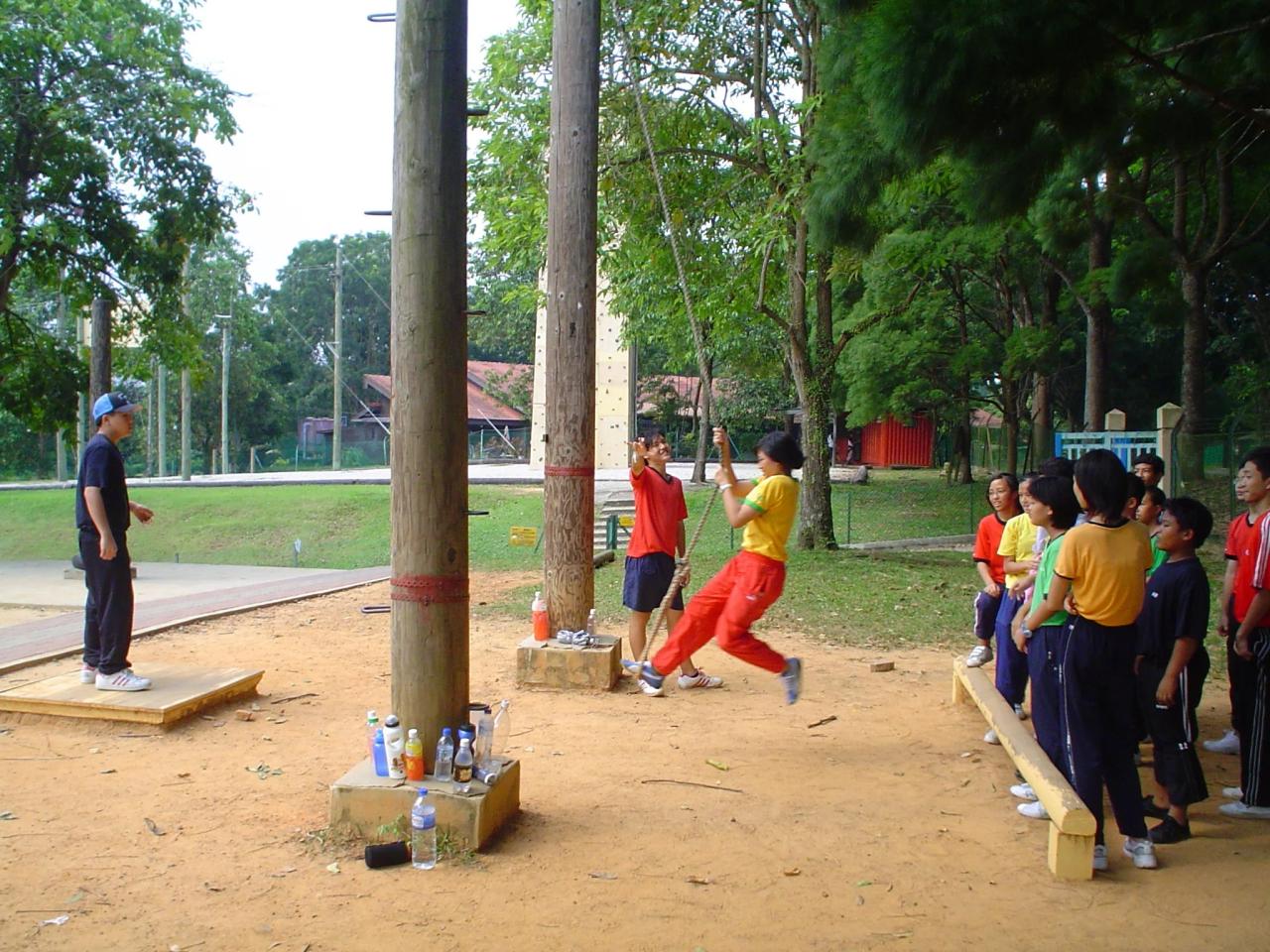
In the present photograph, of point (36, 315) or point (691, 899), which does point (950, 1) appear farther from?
point (36, 315)

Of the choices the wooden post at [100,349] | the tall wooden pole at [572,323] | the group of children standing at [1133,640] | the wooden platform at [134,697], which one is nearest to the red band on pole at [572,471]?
the tall wooden pole at [572,323]

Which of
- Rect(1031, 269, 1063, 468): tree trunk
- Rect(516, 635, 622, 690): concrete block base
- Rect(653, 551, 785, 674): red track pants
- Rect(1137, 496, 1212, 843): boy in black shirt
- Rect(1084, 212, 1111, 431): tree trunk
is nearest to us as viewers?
Rect(1137, 496, 1212, 843): boy in black shirt

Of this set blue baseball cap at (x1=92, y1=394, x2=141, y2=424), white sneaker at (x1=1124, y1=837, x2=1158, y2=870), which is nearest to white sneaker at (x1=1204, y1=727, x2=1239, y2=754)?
white sneaker at (x1=1124, y1=837, x2=1158, y2=870)

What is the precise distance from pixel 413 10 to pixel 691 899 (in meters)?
3.82

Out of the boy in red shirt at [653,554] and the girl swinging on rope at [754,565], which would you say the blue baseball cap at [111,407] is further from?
the girl swinging on rope at [754,565]

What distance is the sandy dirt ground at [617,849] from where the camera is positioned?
3791 millimetres

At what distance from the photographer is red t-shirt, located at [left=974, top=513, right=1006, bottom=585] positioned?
6.79 metres

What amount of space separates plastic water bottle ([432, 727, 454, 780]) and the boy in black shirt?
10.1ft

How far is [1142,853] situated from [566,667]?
13.5ft

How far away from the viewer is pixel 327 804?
5.08 m

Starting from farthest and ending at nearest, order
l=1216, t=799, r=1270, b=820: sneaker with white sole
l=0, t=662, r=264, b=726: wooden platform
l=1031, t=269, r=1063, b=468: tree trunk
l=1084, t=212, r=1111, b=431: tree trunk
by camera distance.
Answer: l=1031, t=269, r=1063, b=468: tree trunk < l=1084, t=212, r=1111, b=431: tree trunk < l=0, t=662, r=264, b=726: wooden platform < l=1216, t=799, r=1270, b=820: sneaker with white sole

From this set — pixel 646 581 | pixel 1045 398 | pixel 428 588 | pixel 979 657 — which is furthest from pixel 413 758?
pixel 1045 398

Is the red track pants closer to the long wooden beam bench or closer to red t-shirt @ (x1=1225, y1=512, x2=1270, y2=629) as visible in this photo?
the long wooden beam bench

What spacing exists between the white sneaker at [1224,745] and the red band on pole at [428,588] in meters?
4.65
